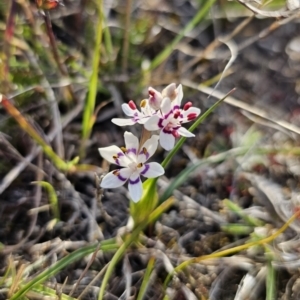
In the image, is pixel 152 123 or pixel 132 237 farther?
pixel 132 237

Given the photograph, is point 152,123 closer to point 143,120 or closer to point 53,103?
point 143,120

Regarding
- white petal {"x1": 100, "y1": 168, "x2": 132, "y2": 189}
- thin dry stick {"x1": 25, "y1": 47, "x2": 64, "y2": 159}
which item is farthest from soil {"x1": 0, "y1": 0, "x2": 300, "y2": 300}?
white petal {"x1": 100, "y1": 168, "x2": 132, "y2": 189}

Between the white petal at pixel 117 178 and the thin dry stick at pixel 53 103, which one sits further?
the thin dry stick at pixel 53 103

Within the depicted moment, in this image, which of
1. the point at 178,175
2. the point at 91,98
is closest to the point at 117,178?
the point at 178,175

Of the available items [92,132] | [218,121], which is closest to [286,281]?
[218,121]

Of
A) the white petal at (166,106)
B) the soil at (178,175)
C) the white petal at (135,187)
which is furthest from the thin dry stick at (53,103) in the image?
the white petal at (166,106)

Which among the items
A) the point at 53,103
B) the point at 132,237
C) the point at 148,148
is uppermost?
the point at 148,148

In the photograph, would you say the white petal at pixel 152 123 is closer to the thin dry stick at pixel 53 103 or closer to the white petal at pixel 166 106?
the white petal at pixel 166 106

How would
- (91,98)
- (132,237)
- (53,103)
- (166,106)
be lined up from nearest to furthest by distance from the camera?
(166,106)
(132,237)
(91,98)
(53,103)
